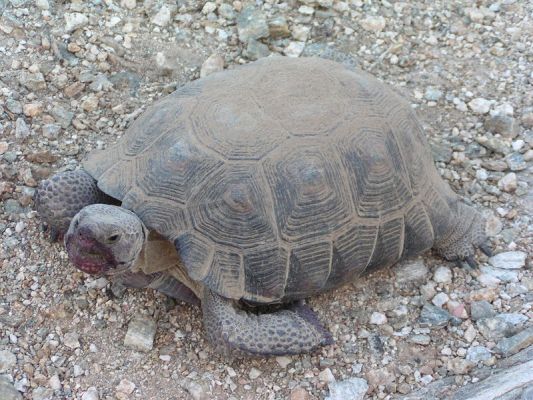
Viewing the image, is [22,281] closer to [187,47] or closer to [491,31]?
[187,47]

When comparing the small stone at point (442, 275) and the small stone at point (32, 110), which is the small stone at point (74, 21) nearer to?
the small stone at point (32, 110)

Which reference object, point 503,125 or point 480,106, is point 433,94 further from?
point 503,125

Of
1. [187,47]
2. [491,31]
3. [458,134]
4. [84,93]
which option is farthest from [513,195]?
[84,93]

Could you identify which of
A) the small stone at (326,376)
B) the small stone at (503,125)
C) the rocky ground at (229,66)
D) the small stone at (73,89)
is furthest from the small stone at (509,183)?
the small stone at (73,89)

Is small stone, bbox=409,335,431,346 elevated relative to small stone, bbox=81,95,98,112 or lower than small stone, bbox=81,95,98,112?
lower

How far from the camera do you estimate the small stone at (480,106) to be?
14.1 feet

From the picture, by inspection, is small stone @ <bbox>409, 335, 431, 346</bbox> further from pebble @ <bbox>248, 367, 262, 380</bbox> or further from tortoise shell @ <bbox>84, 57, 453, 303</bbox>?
pebble @ <bbox>248, 367, 262, 380</bbox>

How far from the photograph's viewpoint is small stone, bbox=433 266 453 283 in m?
3.51

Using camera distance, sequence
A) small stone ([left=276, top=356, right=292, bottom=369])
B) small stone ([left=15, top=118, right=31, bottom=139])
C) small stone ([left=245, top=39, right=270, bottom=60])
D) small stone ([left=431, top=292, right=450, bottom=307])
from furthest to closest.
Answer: small stone ([left=245, top=39, right=270, bottom=60])
small stone ([left=15, top=118, right=31, bottom=139])
small stone ([left=431, top=292, right=450, bottom=307])
small stone ([left=276, top=356, right=292, bottom=369])

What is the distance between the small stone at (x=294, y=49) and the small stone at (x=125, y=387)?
250cm

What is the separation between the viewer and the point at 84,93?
13.8 feet

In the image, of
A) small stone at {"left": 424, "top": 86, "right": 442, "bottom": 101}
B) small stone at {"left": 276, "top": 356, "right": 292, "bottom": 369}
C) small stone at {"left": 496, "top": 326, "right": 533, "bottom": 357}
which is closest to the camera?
small stone at {"left": 496, "top": 326, "right": 533, "bottom": 357}

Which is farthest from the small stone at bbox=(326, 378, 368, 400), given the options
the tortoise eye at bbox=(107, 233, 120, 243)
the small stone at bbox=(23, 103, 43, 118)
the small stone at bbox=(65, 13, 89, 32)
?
the small stone at bbox=(65, 13, 89, 32)

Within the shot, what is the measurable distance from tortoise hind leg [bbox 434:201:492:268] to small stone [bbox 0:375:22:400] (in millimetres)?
2131
